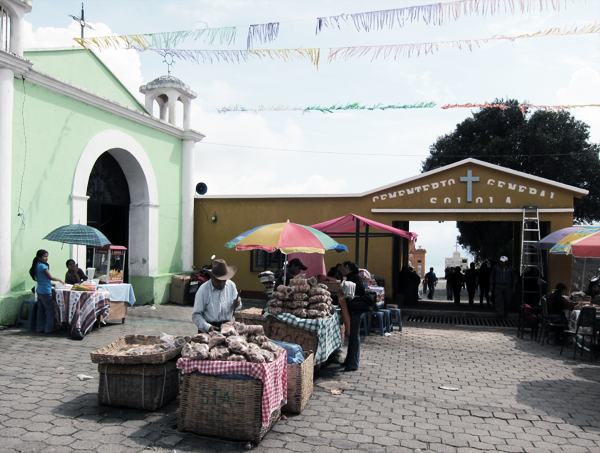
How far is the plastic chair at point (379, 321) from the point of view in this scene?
1055 cm

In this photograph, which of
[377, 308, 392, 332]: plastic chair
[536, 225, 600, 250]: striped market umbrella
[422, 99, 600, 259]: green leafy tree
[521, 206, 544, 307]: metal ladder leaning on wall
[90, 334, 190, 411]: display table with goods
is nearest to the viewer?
[90, 334, 190, 411]: display table with goods

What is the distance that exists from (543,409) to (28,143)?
10.3 metres

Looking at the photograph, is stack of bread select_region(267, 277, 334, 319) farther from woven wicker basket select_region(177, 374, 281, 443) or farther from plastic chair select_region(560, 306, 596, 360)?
plastic chair select_region(560, 306, 596, 360)

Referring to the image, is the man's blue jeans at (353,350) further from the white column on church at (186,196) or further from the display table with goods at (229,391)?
the white column on church at (186,196)

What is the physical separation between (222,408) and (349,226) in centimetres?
824

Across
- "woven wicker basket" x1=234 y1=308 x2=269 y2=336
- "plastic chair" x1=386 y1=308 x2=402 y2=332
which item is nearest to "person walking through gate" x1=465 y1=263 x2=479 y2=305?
"plastic chair" x1=386 y1=308 x2=402 y2=332

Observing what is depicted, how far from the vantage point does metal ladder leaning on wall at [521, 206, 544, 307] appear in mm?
13273

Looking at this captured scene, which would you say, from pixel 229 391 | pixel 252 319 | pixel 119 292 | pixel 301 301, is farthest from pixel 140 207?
pixel 229 391

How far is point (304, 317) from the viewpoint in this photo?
6.54 m

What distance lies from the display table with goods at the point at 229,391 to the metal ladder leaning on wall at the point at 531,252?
1085 cm


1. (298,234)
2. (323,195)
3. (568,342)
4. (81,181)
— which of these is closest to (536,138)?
(323,195)

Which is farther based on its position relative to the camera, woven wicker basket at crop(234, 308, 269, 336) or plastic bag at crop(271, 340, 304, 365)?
woven wicker basket at crop(234, 308, 269, 336)

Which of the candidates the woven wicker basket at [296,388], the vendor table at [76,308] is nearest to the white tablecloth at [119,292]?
the vendor table at [76,308]

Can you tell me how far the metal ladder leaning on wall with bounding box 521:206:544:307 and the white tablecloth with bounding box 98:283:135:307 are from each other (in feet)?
34.4
